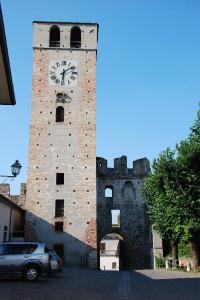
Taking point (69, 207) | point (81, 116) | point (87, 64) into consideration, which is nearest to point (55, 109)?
point (81, 116)

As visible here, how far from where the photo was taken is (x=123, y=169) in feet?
133

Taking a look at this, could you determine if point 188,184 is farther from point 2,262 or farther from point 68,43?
point 68,43

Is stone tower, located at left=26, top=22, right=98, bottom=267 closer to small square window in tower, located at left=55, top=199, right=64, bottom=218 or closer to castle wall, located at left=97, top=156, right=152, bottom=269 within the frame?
small square window in tower, located at left=55, top=199, right=64, bottom=218

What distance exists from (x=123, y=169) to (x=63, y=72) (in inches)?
478

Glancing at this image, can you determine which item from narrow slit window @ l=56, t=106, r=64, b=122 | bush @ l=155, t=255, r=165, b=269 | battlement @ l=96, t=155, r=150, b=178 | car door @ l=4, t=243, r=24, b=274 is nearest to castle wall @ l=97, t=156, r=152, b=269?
battlement @ l=96, t=155, r=150, b=178

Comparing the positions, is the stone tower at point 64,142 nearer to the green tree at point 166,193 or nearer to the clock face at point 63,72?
the clock face at point 63,72

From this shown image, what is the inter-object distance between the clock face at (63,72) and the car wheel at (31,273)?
21.5 meters

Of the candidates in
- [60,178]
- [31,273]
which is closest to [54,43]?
[60,178]

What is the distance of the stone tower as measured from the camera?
100 feet

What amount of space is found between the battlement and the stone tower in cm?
813

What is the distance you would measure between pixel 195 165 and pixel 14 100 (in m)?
15.7

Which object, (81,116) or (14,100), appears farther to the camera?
(81,116)

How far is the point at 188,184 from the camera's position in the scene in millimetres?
23000

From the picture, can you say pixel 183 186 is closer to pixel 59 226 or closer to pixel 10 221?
pixel 59 226
